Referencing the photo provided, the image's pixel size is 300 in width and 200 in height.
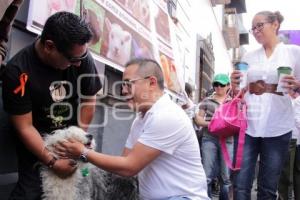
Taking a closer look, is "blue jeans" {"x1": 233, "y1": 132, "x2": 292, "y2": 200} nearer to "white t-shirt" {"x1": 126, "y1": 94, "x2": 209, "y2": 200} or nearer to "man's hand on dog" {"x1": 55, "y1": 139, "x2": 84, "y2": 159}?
"white t-shirt" {"x1": 126, "y1": 94, "x2": 209, "y2": 200}

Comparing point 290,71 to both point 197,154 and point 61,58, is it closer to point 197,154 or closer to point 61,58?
point 197,154

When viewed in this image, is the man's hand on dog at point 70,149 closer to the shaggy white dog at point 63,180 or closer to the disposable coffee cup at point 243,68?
the shaggy white dog at point 63,180

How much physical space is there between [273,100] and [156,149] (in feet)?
4.87

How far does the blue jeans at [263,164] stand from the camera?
3.39m

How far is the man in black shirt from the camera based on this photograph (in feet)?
7.69

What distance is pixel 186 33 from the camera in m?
9.62

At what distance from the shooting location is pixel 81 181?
2.36 metres

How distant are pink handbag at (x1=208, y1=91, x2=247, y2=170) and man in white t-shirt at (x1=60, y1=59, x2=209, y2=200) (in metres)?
1.15

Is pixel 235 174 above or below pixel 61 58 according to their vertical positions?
below

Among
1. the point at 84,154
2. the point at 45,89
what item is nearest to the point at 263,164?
the point at 84,154

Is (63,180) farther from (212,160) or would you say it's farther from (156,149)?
(212,160)

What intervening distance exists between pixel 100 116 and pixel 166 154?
2.17 metres

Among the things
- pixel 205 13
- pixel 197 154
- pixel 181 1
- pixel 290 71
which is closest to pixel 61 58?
pixel 197 154

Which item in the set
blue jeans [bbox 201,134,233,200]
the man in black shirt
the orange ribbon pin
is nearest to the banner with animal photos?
the man in black shirt
